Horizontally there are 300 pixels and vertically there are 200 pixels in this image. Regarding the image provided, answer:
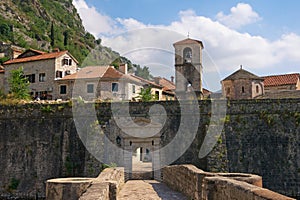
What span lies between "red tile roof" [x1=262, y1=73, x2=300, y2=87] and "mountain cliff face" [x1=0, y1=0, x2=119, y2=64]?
39493 millimetres

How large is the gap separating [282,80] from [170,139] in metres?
25.3

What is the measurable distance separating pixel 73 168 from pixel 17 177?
3464mm

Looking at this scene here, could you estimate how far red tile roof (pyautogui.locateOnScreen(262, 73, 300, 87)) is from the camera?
1614 inches

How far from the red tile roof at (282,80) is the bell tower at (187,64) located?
39.2 ft

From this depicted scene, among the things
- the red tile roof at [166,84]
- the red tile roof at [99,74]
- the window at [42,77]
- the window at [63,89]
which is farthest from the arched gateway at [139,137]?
the red tile roof at [166,84]

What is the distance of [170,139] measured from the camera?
21406 millimetres

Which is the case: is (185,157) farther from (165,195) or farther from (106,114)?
→ (165,195)

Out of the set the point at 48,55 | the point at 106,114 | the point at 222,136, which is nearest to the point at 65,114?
the point at 106,114

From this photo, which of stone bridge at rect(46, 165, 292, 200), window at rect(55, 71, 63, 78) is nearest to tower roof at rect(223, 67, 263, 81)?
window at rect(55, 71, 63, 78)

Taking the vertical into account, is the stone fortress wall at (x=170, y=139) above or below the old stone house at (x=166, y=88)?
below

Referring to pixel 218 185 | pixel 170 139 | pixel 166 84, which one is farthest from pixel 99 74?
pixel 218 185

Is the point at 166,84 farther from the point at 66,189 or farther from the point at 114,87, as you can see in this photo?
the point at 66,189

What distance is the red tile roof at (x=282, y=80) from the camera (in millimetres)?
41000

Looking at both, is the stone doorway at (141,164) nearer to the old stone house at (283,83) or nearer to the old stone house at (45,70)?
the old stone house at (45,70)
